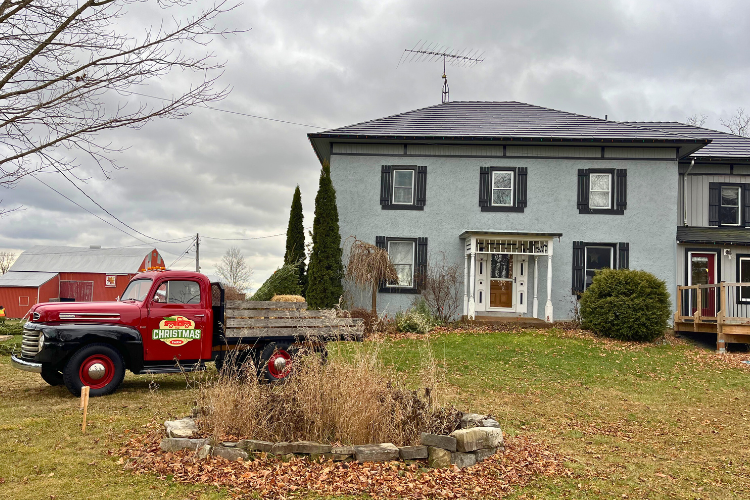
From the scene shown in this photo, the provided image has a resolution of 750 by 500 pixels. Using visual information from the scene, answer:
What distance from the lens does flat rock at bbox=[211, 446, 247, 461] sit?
5629 millimetres

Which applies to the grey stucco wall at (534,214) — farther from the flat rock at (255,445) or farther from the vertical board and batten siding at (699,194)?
the flat rock at (255,445)

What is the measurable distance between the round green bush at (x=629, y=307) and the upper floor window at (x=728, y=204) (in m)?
6.27

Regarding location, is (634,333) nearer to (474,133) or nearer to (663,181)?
(663,181)

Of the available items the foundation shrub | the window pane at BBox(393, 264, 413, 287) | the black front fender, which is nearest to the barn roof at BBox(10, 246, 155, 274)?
the window pane at BBox(393, 264, 413, 287)

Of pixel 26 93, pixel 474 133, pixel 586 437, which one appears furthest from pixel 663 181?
pixel 26 93

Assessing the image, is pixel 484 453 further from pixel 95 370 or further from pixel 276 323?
pixel 95 370

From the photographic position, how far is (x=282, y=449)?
223 inches

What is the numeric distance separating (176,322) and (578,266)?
13.6 metres

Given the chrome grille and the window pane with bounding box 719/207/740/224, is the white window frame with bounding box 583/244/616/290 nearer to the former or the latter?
the window pane with bounding box 719/207/740/224

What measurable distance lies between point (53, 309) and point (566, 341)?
1159 centimetres

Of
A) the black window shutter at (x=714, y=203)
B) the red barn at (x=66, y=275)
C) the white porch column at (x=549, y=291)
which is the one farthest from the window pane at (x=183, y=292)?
the red barn at (x=66, y=275)

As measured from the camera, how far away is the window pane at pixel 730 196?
65.0 ft

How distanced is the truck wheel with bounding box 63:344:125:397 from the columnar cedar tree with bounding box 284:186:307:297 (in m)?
11.8

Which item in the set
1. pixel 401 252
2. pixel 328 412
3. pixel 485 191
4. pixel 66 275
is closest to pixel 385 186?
pixel 401 252
